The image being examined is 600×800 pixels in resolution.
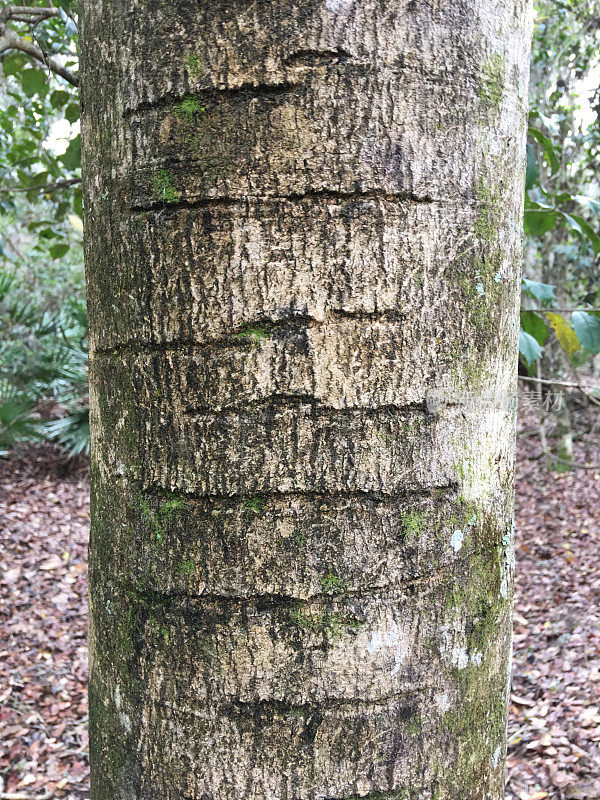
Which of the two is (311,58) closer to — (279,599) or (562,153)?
(279,599)

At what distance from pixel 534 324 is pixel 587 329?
0.54ft

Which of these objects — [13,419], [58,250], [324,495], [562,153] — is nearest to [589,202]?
[324,495]

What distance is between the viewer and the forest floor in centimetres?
305

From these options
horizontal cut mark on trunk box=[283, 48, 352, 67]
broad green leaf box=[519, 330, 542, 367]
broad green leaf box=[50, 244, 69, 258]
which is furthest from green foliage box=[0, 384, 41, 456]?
horizontal cut mark on trunk box=[283, 48, 352, 67]

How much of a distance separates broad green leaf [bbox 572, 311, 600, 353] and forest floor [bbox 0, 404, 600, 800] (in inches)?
76.2

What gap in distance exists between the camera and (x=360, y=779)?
2.25ft

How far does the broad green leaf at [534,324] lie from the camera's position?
209 centimetres

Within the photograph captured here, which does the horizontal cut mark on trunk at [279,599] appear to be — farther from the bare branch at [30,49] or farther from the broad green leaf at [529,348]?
the bare branch at [30,49]

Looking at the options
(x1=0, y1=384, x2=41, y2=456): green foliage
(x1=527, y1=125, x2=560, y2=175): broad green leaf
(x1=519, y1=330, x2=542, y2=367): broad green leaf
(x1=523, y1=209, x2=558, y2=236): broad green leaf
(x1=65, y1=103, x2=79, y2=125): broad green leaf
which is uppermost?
(x1=65, y1=103, x2=79, y2=125): broad green leaf

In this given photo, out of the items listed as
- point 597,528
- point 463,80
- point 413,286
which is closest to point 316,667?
point 413,286

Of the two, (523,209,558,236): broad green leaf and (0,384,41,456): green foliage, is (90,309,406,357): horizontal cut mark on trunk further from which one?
(0,384,41,456): green foliage

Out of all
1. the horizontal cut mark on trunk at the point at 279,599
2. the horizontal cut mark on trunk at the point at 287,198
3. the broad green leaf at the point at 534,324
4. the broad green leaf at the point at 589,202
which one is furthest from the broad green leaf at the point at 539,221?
the horizontal cut mark on trunk at the point at 279,599

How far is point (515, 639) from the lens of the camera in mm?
4289

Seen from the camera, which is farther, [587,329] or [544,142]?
[587,329]
